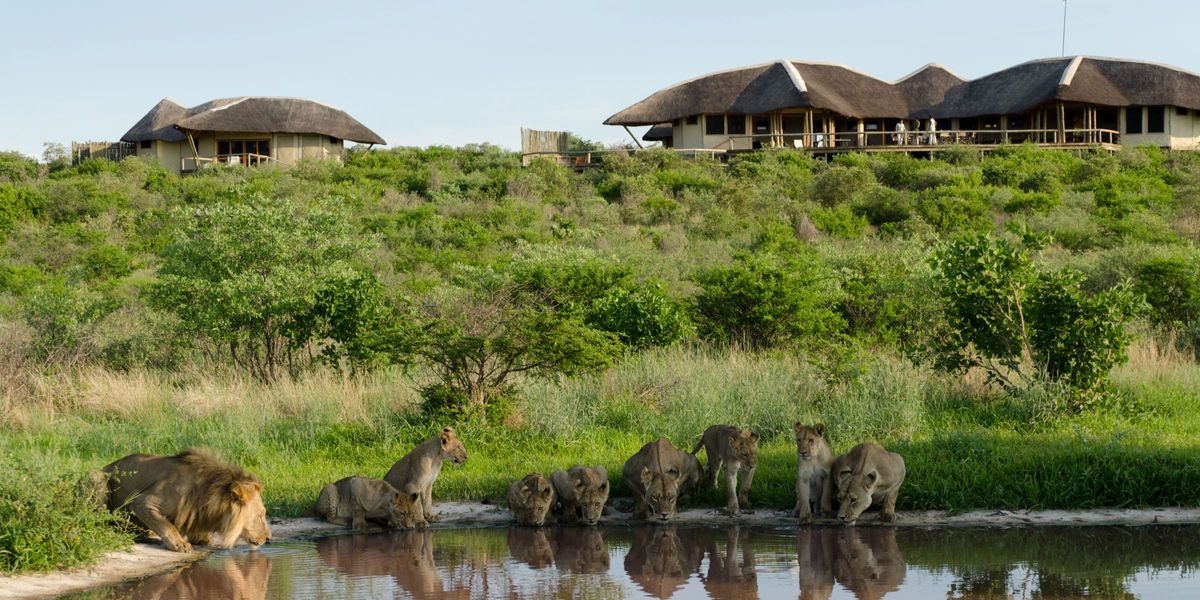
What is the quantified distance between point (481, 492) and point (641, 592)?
3100 millimetres

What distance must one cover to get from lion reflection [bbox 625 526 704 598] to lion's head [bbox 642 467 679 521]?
15cm

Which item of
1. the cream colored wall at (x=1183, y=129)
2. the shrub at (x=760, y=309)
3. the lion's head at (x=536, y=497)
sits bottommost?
the lion's head at (x=536, y=497)

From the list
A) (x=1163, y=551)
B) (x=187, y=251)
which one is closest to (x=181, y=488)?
(x=1163, y=551)

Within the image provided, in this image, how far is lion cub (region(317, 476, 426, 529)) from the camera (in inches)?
404

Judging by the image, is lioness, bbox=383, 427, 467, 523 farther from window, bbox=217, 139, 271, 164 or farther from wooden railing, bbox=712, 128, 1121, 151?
window, bbox=217, 139, 271, 164

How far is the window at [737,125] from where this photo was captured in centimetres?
5881

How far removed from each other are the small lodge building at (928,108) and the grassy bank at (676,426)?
4051cm

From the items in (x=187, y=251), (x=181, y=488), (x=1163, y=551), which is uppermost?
(x=187, y=251)

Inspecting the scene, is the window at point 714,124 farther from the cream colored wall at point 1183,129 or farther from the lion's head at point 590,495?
the lion's head at point 590,495

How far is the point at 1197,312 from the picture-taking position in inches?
781

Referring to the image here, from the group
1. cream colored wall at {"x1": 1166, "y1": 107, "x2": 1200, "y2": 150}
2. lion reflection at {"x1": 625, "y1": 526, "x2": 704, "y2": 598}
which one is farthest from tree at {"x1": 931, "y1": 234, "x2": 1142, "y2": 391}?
cream colored wall at {"x1": 1166, "y1": 107, "x2": 1200, "y2": 150}

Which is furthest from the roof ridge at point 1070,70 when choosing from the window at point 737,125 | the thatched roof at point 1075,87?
the window at point 737,125

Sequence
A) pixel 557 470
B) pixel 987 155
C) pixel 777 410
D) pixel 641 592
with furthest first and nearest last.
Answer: pixel 987 155, pixel 777 410, pixel 557 470, pixel 641 592

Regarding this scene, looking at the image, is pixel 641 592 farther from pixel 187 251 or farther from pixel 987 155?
pixel 987 155
